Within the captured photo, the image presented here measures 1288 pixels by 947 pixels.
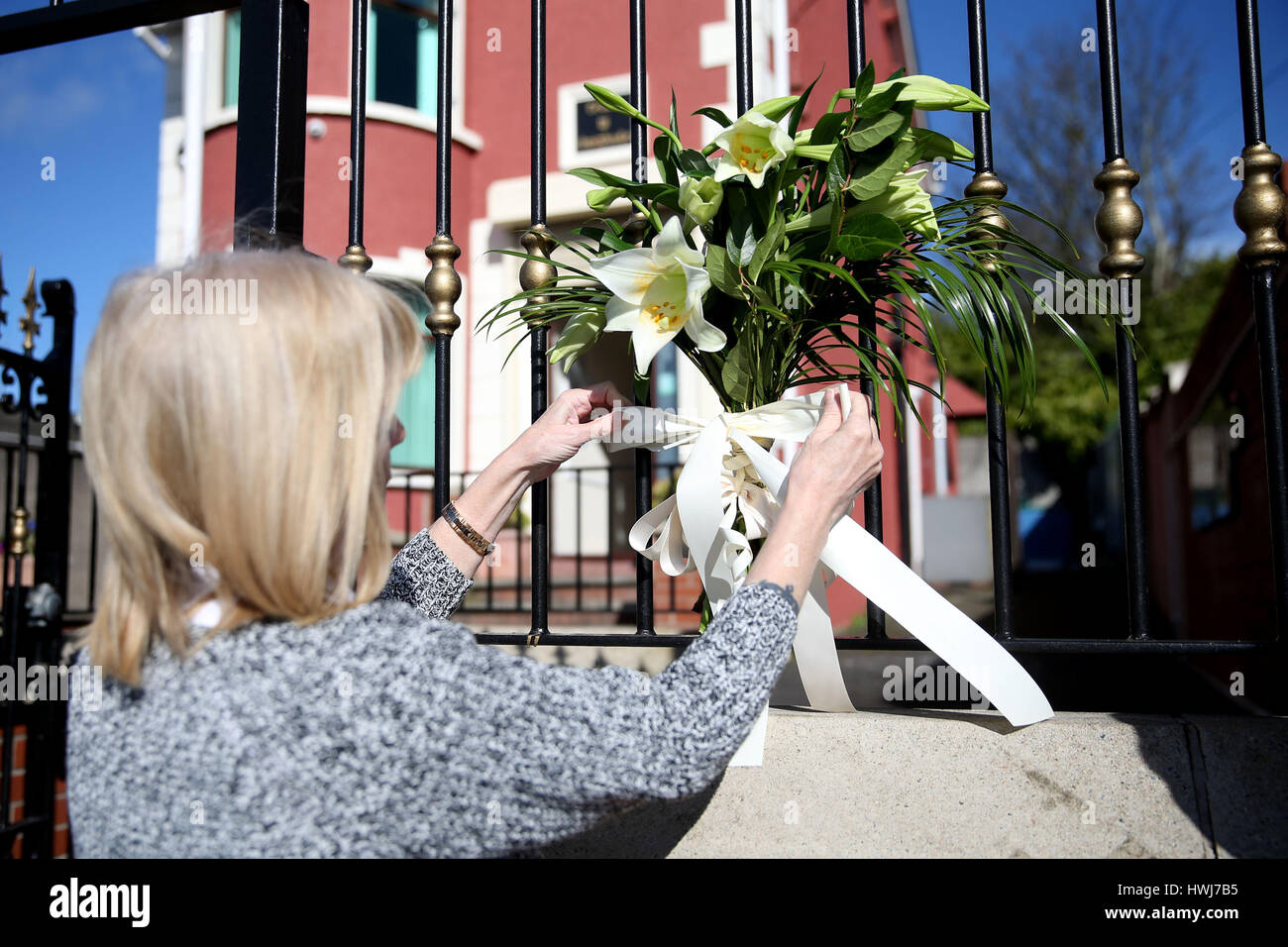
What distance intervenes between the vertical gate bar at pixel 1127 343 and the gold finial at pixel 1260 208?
0.13 meters

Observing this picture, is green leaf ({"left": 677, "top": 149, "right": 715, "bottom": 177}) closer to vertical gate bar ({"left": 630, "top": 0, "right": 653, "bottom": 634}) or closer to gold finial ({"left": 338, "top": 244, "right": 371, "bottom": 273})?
vertical gate bar ({"left": 630, "top": 0, "right": 653, "bottom": 634})

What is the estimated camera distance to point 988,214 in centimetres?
130

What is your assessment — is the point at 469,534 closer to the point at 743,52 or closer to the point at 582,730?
the point at 582,730

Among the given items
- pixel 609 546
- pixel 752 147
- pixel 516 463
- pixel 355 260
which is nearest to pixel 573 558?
pixel 609 546

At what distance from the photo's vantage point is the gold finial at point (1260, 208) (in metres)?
1.17

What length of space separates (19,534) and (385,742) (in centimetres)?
265

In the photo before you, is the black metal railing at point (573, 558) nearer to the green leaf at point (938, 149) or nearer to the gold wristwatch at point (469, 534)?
the gold wristwatch at point (469, 534)

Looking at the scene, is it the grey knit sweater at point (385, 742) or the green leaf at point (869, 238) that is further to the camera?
the green leaf at point (869, 238)


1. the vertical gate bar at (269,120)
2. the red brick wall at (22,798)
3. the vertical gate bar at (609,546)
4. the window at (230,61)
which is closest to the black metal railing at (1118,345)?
the vertical gate bar at (269,120)

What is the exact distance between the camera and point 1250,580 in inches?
189

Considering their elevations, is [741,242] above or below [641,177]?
below

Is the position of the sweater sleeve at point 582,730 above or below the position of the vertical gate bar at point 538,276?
below
